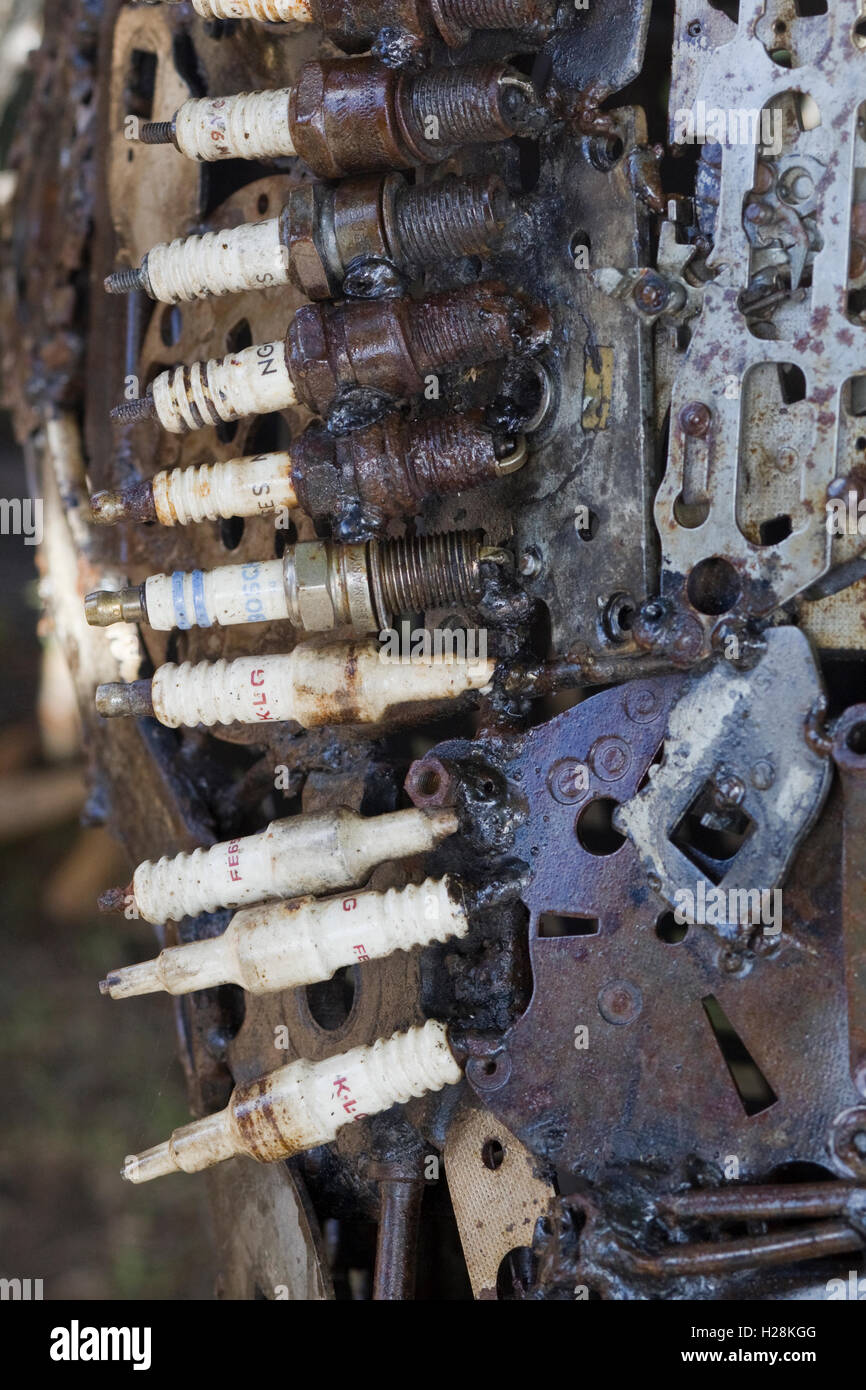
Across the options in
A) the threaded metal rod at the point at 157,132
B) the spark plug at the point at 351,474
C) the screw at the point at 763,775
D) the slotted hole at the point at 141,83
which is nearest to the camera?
the screw at the point at 763,775

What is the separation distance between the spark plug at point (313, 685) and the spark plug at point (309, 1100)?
0.31m

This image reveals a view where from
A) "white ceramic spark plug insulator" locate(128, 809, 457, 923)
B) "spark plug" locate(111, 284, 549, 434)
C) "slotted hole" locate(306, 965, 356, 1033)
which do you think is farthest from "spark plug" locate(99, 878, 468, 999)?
"spark plug" locate(111, 284, 549, 434)

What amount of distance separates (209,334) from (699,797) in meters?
0.80

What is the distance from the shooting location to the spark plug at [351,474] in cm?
142

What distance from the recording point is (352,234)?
1.44 metres

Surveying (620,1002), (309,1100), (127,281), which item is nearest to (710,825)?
(620,1002)

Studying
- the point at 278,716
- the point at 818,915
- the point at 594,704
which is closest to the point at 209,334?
the point at 278,716

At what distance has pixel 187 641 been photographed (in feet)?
5.93

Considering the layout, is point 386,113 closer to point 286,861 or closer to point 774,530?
point 774,530

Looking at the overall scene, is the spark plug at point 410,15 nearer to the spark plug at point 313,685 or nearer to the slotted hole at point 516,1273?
the spark plug at point 313,685

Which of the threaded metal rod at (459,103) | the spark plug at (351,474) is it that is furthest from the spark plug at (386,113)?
the spark plug at (351,474)

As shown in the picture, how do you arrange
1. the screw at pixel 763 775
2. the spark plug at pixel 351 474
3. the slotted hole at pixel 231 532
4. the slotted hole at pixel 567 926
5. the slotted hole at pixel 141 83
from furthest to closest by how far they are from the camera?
the slotted hole at pixel 141 83 < the slotted hole at pixel 231 532 < the slotted hole at pixel 567 926 < the spark plug at pixel 351 474 < the screw at pixel 763 775

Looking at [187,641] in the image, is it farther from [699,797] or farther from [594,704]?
[699,797]
